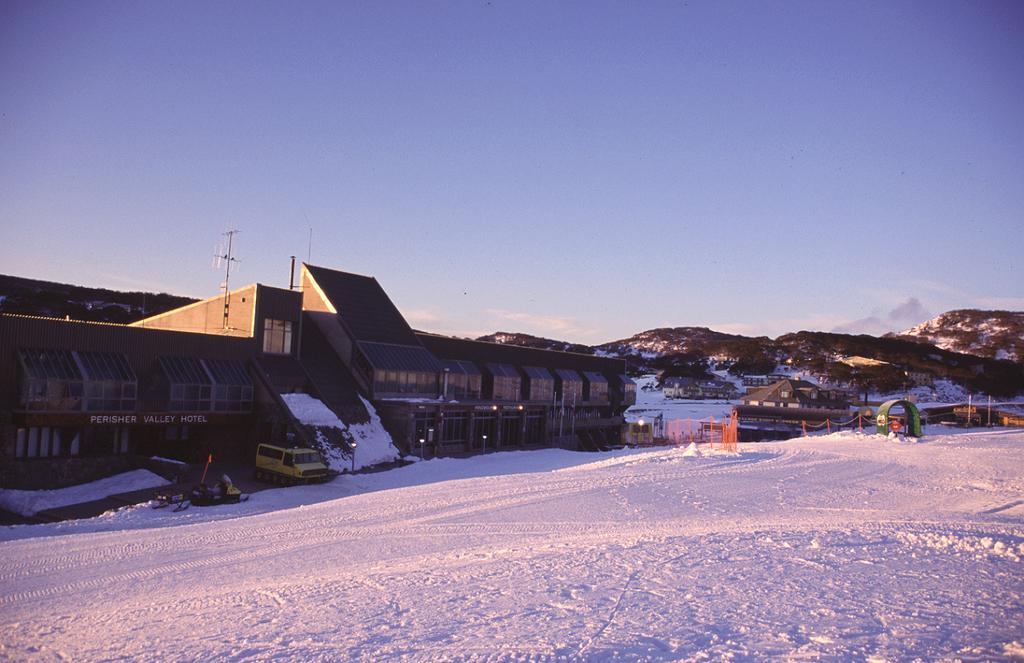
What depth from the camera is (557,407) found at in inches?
2234

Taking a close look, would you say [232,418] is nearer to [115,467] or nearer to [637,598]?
[115,467]

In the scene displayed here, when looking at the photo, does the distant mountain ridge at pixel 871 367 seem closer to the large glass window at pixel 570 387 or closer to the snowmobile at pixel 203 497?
the large glass window at pixel 570 387

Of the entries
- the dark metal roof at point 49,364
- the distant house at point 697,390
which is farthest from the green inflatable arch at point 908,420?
the distant house at point 697,390

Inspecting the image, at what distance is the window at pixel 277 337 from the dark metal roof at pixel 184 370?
460 centimetres

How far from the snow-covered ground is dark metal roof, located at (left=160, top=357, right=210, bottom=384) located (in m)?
11.4

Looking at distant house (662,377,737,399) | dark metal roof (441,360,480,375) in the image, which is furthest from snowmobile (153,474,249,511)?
distant house (662,377,737,399)

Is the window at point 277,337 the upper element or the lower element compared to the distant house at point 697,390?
upper

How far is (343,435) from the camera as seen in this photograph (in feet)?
118

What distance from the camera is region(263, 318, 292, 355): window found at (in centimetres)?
3847

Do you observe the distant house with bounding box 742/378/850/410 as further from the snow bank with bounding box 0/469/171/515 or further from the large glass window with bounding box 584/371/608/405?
the snow bank with bounding box 0/469/171/515

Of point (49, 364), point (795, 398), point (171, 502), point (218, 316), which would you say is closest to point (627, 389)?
point (795, 398)

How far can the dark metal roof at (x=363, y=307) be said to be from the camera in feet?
143

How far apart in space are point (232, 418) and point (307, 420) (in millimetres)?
3639

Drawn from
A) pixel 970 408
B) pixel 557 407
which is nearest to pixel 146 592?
pixel 557 407
